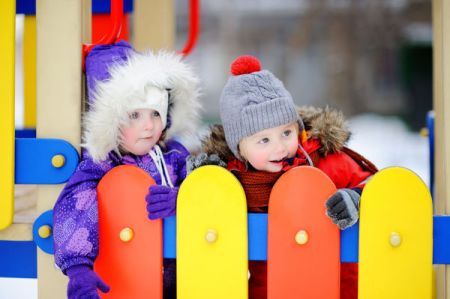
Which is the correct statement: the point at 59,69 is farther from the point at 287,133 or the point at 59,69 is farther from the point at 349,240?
the point at 349,240

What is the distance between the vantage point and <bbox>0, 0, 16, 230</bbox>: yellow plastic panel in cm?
157

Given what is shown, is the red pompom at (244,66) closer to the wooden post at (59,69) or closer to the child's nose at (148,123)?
the child's nose at (148,123)

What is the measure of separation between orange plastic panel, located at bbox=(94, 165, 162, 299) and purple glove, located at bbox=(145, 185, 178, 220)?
28mm

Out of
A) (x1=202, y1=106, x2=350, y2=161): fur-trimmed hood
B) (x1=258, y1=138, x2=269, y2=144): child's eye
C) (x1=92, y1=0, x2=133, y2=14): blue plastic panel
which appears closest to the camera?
(x1=258, y1=138, x2=269, y2=144): child's eye

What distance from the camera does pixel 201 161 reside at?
1618mm

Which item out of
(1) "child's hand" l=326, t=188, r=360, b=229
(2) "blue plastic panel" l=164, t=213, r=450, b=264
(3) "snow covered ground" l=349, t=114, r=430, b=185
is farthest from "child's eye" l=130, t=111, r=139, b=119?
(3) "snow covered ground" l=349, t=114, r=430, b=185

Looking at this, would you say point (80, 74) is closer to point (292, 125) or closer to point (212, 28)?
point (292, 125)

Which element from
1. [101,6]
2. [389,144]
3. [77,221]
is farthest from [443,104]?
[389,144]

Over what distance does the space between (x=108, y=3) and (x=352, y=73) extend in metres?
7.50

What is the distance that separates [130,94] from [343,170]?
2.08 ft

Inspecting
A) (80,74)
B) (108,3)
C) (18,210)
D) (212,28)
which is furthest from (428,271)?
(212,28)

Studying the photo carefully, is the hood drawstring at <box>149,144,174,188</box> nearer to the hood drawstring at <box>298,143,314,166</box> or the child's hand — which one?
the hood drawstring at <box>298,143,314,166</box>

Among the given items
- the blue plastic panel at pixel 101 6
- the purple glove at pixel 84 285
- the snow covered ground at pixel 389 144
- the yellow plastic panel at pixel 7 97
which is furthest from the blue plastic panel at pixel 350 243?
the snow covered ground at pixel 389 144

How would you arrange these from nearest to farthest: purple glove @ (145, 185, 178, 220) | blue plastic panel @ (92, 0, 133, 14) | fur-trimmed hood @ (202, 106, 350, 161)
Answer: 1. purple glove @ (145, 185, 178, 220)
2. fur-trimmed hood @ (202, 106, 350, 161)
3. blue plastic panel @ (92, 0, 133, 14)
